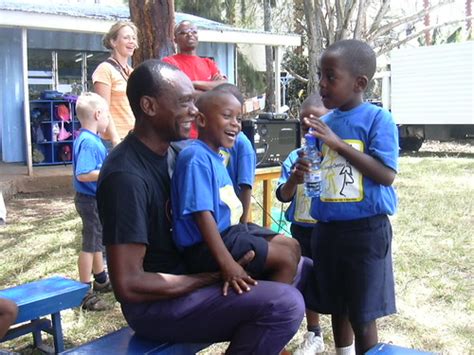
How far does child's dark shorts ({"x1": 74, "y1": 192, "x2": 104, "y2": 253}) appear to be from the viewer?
4.12 metres

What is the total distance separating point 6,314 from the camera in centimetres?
262

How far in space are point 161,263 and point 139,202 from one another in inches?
11.7

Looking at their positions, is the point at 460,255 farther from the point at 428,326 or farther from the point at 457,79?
the point at 457,79

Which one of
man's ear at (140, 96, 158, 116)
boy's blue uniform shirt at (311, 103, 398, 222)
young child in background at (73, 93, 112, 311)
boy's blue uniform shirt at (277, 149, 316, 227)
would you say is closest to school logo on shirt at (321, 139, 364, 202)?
boy's blue uniform shirt at (311, 103, 398, 222)

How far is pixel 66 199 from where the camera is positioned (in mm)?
9203

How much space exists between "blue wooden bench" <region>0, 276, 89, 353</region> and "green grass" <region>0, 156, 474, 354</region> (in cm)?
33

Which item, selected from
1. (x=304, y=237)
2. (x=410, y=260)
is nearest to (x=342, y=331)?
(x=304, y=237)

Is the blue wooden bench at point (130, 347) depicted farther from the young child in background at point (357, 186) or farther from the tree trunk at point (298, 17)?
the tree trunk at point (298, 17)

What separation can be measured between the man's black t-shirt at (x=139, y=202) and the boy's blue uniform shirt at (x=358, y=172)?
765 mm

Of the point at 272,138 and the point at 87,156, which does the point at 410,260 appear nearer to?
the point at 272,138

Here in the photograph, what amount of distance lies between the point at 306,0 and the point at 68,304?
1448 centimetres

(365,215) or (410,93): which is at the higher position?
(410,93)

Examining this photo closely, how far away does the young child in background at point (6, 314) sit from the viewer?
8.53ft

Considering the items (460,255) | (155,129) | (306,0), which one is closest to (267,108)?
(306,0)
